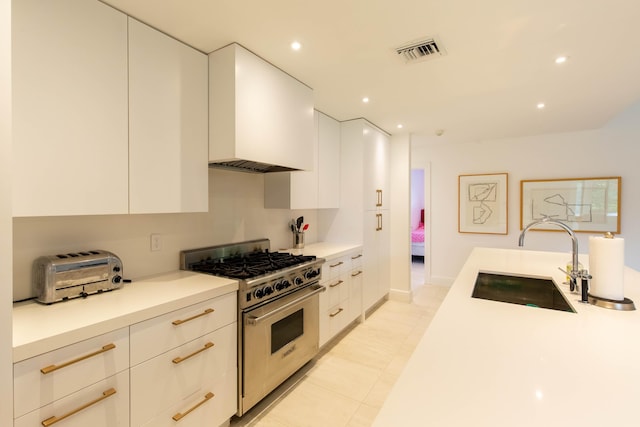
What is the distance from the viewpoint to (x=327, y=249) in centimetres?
304

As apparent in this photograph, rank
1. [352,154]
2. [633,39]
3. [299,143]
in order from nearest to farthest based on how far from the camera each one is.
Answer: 1. [633,39]
2. [299,143]
3. [352,154]

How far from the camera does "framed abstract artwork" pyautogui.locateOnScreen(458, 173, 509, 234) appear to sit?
4562 mm

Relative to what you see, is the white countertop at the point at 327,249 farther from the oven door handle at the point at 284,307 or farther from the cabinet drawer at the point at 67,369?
the cabinet drawer at the point at 67,369

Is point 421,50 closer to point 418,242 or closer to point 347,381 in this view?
point 347,381

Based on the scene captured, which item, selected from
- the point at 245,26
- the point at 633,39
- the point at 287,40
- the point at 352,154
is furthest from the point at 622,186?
the point at 245,26

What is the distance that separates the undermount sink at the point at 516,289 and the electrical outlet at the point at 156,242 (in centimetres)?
207

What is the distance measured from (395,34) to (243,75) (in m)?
0.97

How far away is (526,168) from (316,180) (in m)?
3.43

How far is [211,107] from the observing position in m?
1.94

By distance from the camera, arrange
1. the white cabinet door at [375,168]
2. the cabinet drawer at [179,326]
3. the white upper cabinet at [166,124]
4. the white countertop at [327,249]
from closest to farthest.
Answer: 1. the cabinet drawer at [179,326]
2. the white upper cabinet at [166,124]
3. the white countertop at [327,249]
4. the white cabinet door at [375,168]

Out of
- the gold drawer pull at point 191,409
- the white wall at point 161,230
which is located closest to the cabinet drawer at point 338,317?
the white wall at point 161,230

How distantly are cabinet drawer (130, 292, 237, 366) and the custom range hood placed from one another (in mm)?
915

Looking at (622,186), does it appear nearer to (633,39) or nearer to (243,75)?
(633,39)

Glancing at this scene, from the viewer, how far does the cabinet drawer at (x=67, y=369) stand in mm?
1018
